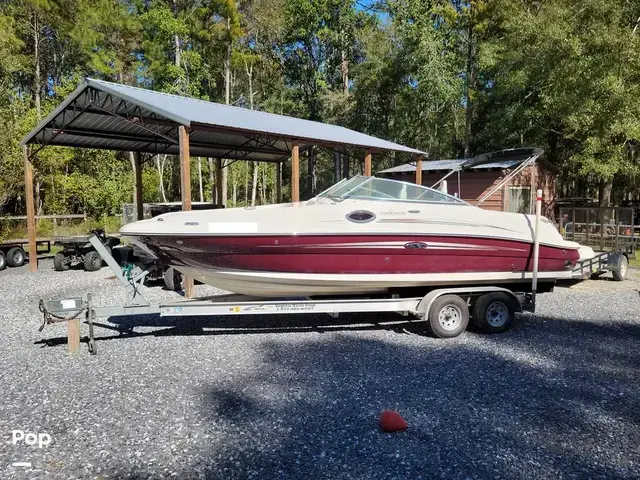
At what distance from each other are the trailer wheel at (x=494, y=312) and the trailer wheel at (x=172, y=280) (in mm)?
5725

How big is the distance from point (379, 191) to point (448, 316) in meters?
1.88

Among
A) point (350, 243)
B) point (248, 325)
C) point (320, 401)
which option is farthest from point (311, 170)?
point (320, 401)

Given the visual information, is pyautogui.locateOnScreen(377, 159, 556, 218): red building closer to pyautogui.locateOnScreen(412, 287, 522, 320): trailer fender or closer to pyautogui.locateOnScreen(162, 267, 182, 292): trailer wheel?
pyautogui.locateOnScreen(162, 267, 182, 292): trailer wheel

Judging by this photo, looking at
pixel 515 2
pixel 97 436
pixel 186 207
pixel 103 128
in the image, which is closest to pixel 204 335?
pixel 97 436

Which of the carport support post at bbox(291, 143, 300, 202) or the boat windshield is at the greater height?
the carport support post at bbox(291, 143, 300, 202)

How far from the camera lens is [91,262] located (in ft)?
36.4

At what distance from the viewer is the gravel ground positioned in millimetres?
3082

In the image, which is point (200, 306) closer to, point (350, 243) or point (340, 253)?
point (340, 253)

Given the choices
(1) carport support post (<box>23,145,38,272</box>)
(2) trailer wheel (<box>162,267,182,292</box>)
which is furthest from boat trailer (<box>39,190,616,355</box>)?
(1) carport support post (<box>23,145,38,272</box>)

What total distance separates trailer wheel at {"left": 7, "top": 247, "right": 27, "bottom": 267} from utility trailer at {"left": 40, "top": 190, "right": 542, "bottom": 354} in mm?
8437

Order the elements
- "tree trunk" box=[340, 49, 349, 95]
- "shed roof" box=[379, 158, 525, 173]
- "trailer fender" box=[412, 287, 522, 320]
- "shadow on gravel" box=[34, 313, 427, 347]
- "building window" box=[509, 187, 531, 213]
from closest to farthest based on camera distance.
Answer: "trailer fender" box=[412, 287, 522, 320] < "shadow on gravel" box=[34, 313, 427, 347] < "shed roof" box=[379, 158, 525, 173] < "building window" box=[509, 187, 531, 213] < "tree trunk" box=[340, 49, 349, 95]

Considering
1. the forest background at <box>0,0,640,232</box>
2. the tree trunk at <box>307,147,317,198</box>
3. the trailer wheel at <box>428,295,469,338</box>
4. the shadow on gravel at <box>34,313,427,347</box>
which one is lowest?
the shadow on gravel at <box>34,313,427,347</box>

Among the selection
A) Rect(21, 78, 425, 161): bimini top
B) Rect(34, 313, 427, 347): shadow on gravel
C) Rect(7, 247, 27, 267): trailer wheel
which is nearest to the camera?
Rect(34, 313, 427, 347): shadow on gravel

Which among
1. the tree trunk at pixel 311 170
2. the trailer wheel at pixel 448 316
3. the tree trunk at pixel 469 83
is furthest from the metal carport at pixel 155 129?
the tree trunk at pixel 469 83
